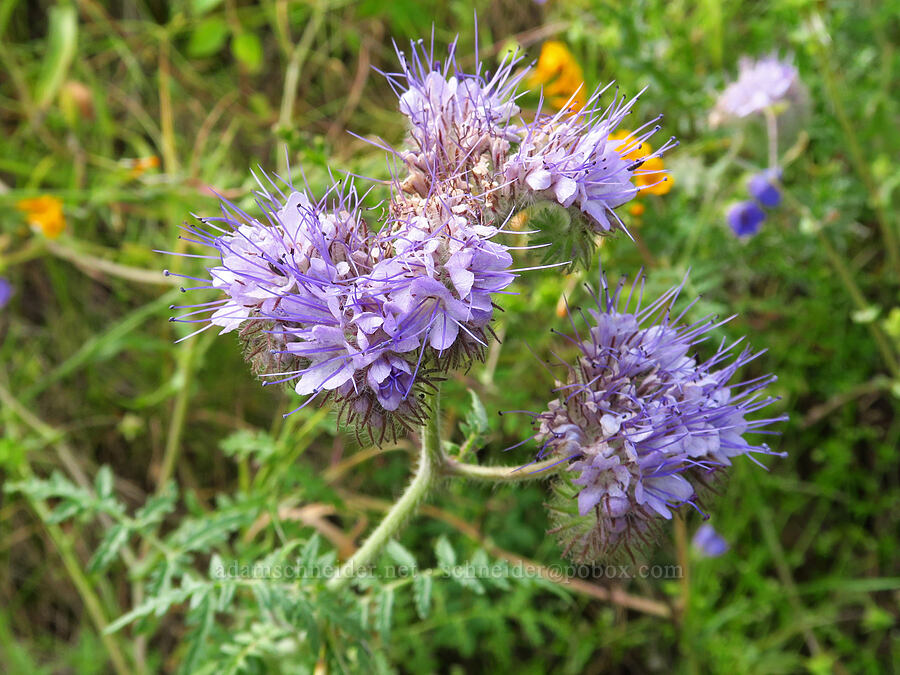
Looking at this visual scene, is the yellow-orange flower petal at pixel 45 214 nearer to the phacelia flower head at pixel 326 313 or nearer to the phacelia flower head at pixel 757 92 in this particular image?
the phacelia flower head at pixel 326 313

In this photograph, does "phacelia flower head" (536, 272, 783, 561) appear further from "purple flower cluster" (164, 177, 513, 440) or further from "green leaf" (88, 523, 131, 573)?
"green leaf" (88, 523, 131, 573)

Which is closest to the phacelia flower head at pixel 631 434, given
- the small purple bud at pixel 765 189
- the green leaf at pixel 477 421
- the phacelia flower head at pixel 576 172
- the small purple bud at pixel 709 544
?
the green leaf at pixel 477 421

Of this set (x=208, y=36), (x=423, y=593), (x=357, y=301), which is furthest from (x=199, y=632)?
(x=208, y=36)

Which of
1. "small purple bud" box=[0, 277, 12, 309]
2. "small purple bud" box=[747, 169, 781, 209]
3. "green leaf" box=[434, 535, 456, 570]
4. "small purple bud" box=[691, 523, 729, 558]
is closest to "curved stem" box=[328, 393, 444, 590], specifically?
"green leaf" box=[434, 535, 456, 570]

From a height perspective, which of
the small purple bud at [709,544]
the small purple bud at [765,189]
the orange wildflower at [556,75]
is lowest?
the small purple bud at [709,544]

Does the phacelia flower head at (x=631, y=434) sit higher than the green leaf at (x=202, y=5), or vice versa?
the green leaf at (x=202, y=5)
